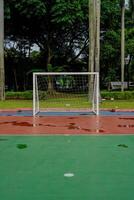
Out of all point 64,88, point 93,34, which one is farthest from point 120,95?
point 93,34

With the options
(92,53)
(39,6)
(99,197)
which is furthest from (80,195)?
(39,6)

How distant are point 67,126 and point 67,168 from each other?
629 cm

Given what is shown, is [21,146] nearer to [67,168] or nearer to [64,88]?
[67,168]

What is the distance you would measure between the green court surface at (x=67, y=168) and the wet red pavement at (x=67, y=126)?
1.46 m

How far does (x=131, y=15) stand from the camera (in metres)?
36.6

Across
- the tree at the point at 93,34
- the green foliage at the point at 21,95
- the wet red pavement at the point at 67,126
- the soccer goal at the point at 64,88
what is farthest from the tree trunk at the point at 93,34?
the wet red pavement at the point at 67,126

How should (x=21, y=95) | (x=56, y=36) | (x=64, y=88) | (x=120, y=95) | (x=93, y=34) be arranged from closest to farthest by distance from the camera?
(x=93, y=34)
(x=120, y=95)
(x=64, y=88)
(x=21, y=95)
(x=56, y=36)

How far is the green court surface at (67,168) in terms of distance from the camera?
5414mm

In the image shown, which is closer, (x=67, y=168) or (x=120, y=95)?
(x=67, y=168)

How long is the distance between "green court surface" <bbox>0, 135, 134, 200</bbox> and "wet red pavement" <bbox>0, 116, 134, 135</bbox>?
1463 mm

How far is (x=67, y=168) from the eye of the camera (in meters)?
6.88

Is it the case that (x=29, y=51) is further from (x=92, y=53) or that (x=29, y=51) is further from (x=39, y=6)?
(x=92, y=53)

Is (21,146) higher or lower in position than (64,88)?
lower

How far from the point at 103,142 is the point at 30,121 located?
Result: 5.43 metres
